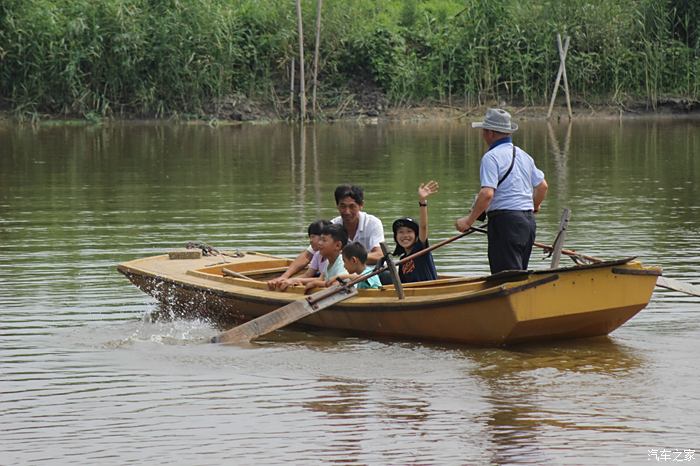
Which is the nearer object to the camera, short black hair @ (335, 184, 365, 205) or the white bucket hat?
the white bucket hat

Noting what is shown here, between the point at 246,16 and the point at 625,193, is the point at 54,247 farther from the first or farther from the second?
the point at 246,16

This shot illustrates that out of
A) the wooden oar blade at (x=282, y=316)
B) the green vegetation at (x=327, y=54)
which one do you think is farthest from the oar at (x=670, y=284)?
the green vegetation at (x=327, y=54)

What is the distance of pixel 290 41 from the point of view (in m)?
34.4

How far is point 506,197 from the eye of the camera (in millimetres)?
9430

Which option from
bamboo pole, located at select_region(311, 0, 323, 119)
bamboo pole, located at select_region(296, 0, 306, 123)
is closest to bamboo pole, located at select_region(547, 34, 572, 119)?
bamboo pole, located at select_region(311, 0, 323, 119)

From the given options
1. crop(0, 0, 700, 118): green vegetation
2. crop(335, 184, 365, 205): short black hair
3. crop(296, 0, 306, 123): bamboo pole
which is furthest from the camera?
crop(0, 0, 700, 118): green vegetation

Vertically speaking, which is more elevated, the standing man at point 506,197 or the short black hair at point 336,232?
the standing man at point 506,197

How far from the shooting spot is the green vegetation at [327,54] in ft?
109

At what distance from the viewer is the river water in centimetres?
739

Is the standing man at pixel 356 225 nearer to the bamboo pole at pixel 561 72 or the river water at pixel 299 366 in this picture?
the river water at pixel 299 366

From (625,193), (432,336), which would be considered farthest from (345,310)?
(625,193)

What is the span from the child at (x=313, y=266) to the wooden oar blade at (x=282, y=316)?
0.66m

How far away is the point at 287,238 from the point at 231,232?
0.85 meters

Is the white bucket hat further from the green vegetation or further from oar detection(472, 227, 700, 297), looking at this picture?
the green vegetation
